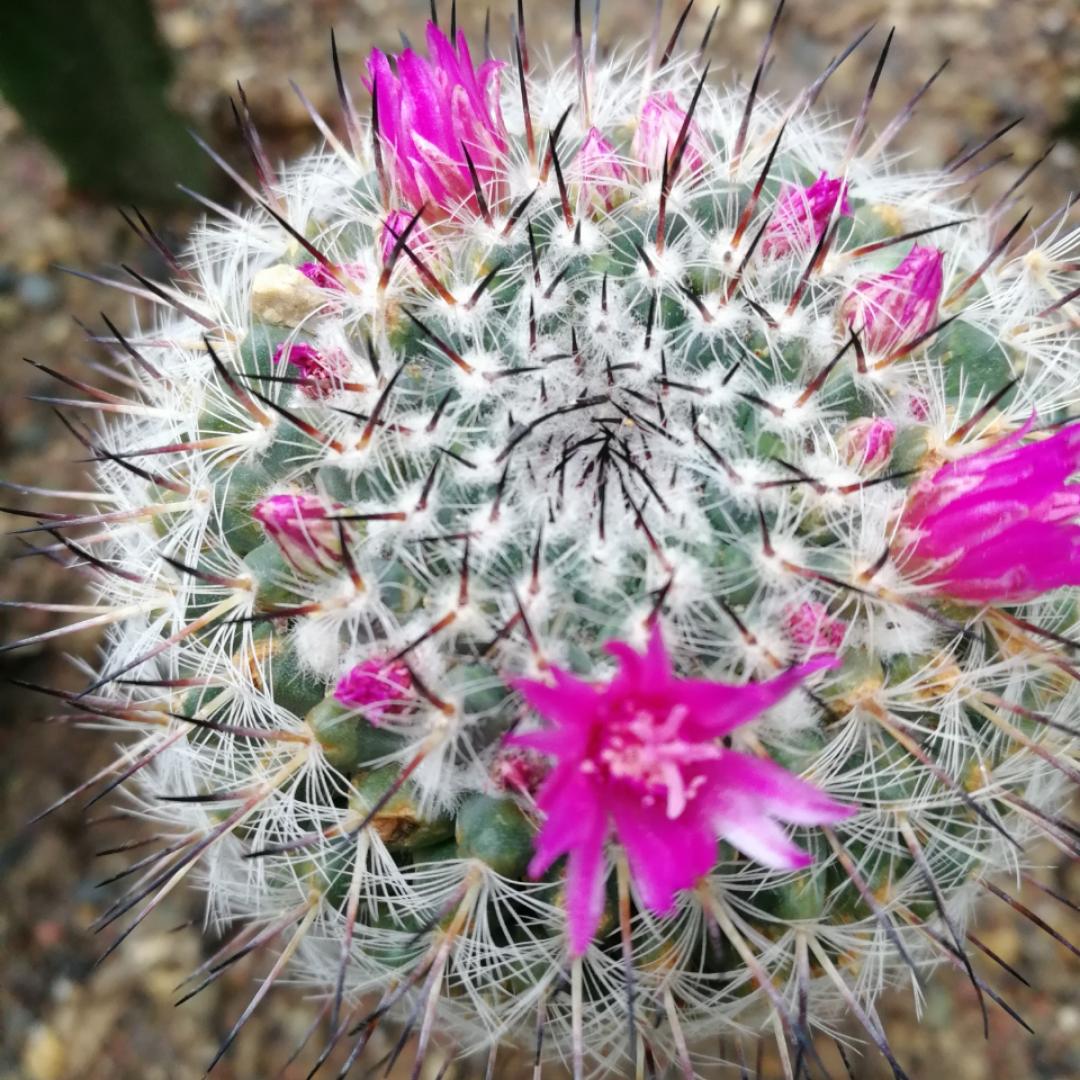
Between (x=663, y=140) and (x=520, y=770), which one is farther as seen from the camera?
(x=663, y=140)

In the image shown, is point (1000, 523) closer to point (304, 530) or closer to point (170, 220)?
point (304, 530)

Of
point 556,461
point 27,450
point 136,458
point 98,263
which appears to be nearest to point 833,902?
point 556,461

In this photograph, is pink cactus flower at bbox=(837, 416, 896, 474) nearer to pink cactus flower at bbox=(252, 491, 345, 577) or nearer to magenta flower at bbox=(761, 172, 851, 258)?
magenta flower at bbox=(761, 172, 851, 258)

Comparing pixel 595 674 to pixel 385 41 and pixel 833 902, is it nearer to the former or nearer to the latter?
pixel 833 902

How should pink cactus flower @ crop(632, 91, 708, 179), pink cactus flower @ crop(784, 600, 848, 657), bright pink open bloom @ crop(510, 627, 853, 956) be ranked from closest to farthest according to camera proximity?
bright pink open bloom @ crop(510, 627, 853, 956) → pink cactus flower @ crop(784, 600, 848, 657) → pink cactus flower @ crop(632, 91, 708, 179)

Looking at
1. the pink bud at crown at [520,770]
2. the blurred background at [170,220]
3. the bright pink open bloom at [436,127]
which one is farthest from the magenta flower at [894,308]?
the blurred background at [170,220]

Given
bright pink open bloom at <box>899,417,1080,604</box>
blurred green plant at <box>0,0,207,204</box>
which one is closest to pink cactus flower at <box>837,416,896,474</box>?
bright pink open bloom at <box>899,417,1080,604</box>

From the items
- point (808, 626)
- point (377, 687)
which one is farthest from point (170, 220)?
point (808, 626)
